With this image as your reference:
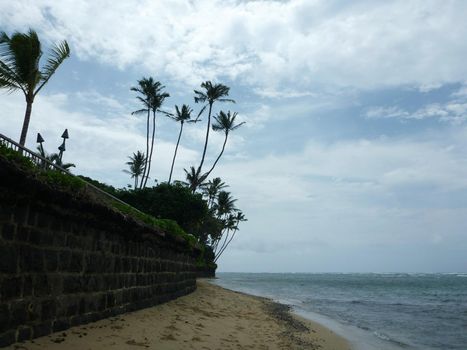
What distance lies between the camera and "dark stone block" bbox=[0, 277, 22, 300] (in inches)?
191

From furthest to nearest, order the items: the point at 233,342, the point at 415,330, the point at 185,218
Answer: the point at 185,218 → the point at 415,330 → the point at 233,342

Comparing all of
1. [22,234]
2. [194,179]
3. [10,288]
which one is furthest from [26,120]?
[194,179]

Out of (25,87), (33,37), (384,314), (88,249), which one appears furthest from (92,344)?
(384,314)

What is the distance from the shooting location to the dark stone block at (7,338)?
480 centimetres

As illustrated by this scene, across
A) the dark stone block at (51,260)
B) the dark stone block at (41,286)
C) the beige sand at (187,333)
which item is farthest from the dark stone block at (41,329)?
the dark stone block at (51,260)

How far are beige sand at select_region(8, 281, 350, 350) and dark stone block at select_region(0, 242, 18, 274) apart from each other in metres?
0.89

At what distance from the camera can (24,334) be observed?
5.21m

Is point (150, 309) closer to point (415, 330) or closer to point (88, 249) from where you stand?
point (88, 249)

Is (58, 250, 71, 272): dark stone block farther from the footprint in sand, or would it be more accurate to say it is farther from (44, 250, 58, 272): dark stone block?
the footprint in sand

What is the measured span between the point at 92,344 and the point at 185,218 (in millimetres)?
23843

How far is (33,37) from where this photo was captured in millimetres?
12891

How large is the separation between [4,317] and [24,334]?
48cm

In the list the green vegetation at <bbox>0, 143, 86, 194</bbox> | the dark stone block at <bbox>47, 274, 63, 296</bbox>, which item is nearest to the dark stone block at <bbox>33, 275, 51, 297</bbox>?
the dark stone block at <bbox>47, 274, 63, 296</bbox>

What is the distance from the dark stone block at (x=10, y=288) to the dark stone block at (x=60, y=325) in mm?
1004
